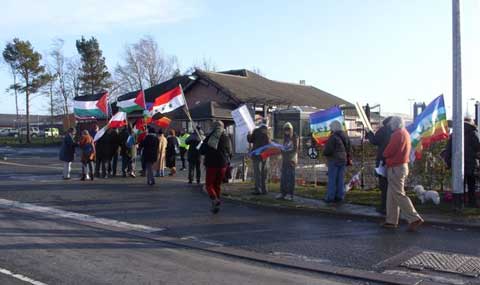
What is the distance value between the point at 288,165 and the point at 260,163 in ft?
3.05

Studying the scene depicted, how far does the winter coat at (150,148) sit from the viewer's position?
51.0ft

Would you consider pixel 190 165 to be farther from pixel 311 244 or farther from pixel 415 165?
pixel 311 244

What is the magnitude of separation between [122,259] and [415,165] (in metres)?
7.54

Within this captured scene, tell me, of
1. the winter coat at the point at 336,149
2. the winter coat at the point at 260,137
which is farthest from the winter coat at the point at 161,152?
the winter coat at the point at 336,149

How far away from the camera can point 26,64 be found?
58.8 m

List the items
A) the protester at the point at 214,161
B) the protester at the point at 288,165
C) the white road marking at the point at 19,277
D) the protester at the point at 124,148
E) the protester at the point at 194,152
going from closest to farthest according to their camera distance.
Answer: the white road marking at the point at 19,277
the protester at the point at 214,161
the protester at the point at 288,165
the protester at the point at 194,152
the protester at the point at 124,148

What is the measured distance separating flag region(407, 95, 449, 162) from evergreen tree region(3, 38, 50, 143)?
5457 cm

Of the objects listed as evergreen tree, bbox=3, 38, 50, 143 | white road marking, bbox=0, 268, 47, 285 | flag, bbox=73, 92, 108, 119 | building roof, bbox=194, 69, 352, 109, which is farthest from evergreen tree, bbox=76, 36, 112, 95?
white road marking, bbox=0, 268, 47, 285

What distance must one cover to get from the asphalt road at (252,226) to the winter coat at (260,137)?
5.68 feet

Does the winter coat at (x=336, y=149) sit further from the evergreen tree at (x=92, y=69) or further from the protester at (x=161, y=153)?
the evergreen tree at (x=92, y=69)

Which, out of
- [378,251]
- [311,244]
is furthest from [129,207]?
[378,251]

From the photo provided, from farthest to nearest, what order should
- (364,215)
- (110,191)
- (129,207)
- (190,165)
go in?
(190,165)
(110,191)
(129,207)
(364,215)

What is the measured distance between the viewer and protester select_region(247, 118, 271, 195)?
12859 millimetres

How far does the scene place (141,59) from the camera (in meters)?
65.2
